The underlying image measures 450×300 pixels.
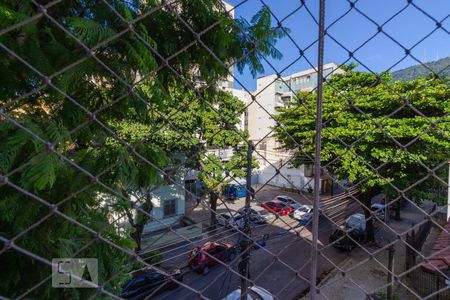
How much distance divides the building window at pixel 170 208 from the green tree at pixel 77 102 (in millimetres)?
8492

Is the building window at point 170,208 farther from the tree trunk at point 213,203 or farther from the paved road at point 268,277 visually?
the tree trunk at point 213,203

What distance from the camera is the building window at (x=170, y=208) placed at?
→ 1001 centimetres

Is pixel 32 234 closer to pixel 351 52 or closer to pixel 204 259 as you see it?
pixel 351 52

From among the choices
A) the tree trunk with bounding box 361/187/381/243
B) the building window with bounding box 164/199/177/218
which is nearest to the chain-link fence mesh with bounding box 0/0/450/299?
the tree trunk with bounding box 361/187/381/243

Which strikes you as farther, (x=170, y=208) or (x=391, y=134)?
(x=170, y=208)

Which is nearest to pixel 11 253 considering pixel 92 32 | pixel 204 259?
pixel 92 32

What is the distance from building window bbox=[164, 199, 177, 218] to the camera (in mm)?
10013

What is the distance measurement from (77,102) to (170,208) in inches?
370

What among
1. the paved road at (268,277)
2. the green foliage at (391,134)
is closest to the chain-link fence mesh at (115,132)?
the green foliage at (391,134)

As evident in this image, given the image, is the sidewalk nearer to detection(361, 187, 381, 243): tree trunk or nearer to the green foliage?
detection(361, 187, 381, 243): tree trunk

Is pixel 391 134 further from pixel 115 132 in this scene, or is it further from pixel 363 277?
pixel 115 132

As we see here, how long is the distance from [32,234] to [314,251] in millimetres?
1293

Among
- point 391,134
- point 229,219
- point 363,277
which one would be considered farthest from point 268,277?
point 229,219

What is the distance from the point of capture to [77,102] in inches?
47.1
